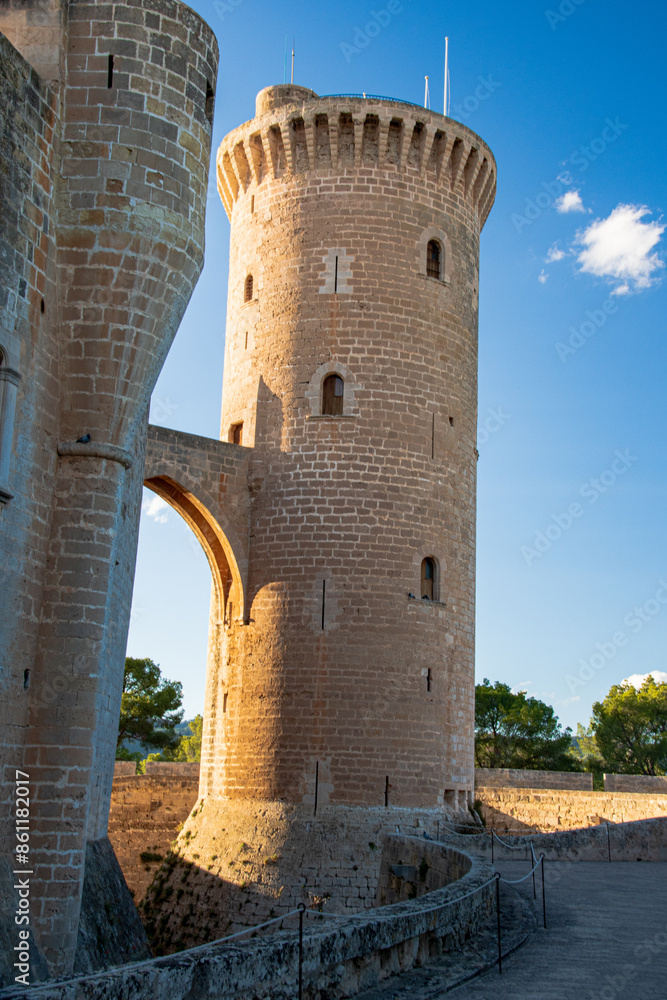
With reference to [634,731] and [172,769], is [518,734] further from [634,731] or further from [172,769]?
[172,769]

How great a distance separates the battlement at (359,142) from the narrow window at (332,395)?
3.79m

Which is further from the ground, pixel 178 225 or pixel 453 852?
pixel 178 225

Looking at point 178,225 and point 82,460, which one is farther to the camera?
point 178,225

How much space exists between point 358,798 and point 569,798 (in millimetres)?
4853

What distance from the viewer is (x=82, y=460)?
30.6 ft

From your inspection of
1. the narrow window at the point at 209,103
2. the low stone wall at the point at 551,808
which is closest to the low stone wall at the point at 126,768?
the low stone wall at the point at 551,808

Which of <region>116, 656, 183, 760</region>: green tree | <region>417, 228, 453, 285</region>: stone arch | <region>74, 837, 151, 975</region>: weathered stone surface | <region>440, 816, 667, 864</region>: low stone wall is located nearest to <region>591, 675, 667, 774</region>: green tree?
<region>116, 656, 183, 760</region>: green tree

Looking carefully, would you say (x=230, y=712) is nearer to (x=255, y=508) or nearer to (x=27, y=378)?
(x=255, y=508)

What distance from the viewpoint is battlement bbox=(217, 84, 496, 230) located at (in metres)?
17.8

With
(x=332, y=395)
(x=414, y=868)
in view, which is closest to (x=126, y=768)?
(x=332, y=395)

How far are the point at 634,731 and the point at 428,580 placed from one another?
27233mm

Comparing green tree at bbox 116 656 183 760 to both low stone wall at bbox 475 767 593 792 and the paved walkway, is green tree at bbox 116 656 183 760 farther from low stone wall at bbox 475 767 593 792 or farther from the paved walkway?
the paved walkway

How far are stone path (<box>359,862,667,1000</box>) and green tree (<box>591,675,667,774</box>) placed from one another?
99.4 feet

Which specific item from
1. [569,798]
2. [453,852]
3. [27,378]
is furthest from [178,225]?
[569,798]
